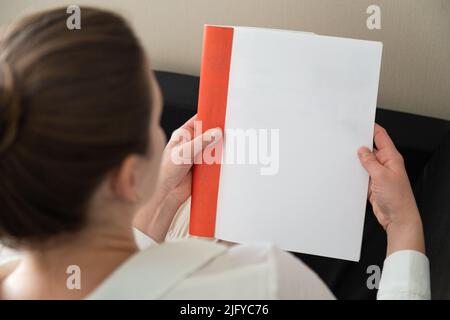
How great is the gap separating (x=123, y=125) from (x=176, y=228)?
0.50 m

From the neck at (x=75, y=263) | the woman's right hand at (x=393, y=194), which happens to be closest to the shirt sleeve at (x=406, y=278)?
the woman's right hand at (x=393, y=194)

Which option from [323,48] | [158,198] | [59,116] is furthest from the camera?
[158,198]

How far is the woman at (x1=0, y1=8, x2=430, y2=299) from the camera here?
0.45m

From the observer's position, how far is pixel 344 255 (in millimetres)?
788

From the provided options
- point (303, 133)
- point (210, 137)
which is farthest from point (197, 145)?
point (303, 133)

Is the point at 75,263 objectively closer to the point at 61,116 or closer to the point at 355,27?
the point at 61,116

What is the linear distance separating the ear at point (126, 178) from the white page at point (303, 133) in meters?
0.29

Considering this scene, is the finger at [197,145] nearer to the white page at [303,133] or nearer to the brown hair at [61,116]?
the white page at [303,133]

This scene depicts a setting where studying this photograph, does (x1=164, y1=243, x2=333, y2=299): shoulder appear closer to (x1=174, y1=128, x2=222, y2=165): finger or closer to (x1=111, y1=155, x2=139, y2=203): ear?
(x1=111, y1=155, x2=139, y2=203): ear

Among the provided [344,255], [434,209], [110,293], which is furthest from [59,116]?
[434,209]

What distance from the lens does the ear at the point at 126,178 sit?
19.5 inches

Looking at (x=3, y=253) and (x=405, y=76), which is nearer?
(x=3, y=253)

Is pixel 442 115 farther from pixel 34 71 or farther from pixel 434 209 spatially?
pixel 34 71
